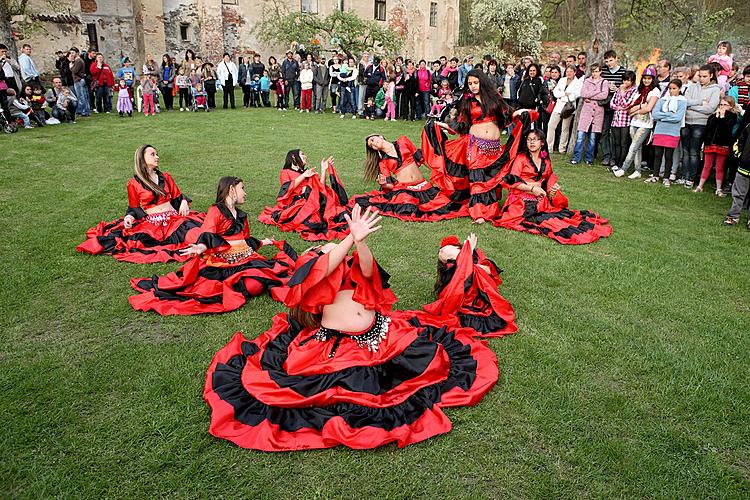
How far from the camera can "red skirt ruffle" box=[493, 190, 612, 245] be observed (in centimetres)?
737

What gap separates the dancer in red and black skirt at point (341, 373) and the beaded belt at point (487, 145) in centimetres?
456

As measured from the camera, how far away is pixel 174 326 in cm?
502

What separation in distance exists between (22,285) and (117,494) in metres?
3.60

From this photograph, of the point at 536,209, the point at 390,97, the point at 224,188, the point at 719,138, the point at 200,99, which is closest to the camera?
the point at 224,188

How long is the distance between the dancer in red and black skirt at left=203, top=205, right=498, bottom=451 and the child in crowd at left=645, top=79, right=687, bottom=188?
7.68m

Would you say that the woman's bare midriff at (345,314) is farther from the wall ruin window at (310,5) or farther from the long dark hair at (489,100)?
the wall ruin window at (310,5)

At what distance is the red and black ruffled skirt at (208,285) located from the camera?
5297 mm

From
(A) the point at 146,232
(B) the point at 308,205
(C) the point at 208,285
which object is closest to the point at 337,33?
(B) the point at 308,205

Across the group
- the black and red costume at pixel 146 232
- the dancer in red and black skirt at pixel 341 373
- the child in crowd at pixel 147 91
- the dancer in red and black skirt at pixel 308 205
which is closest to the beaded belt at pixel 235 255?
the black and red costume at pixel 146 232

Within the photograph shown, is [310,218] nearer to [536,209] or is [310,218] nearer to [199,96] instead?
[536,209]

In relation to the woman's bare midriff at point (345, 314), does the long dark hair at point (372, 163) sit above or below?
above

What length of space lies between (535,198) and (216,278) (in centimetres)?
473

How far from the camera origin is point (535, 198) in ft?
25.8

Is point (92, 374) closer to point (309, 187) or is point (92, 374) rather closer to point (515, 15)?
Answer: point (309, 187)
